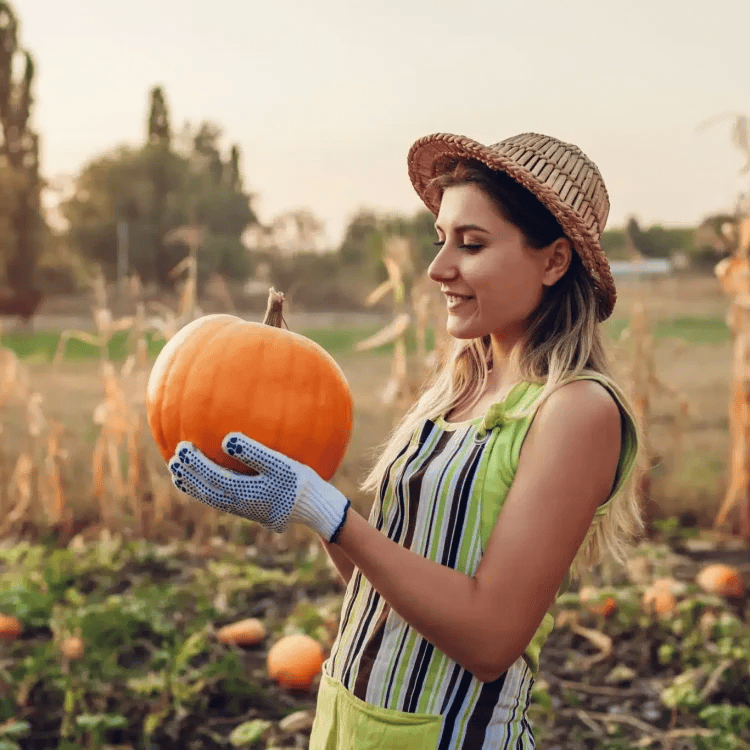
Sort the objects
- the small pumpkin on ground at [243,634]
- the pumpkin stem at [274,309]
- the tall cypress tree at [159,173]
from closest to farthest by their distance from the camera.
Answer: the pumpkin stem at [274,309] → the small pumpkin on ground at [243,634] → the tall cypress tree at [159,173]

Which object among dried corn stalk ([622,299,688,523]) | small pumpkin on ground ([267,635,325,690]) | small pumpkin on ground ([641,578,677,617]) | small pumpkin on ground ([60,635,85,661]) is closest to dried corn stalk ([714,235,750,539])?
dried corn stalk ([622,299,688,523])

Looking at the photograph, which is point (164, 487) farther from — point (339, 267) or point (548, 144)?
point (339, 267)

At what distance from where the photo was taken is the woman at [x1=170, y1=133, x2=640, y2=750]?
4.48ft

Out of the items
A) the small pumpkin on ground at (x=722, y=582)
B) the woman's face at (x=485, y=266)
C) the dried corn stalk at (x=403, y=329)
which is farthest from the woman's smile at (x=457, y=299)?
the small pumpkin on ground at (x=722, y=582)

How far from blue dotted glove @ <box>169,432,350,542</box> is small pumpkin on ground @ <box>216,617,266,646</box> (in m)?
2.24

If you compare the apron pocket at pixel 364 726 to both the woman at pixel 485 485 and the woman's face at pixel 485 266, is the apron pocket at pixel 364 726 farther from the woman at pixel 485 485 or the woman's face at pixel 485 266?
the woman's face at pixel 485 266

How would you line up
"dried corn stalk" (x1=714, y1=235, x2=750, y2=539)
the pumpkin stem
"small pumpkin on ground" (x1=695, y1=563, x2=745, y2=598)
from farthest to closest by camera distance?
1. "dried corn stalk" (x1=714, y1=235, x2=750, y2=539)
2. "small pumpkin on ground" (x1=695, y1=563, x2=745, y2=598)
3. the pumpkin stem

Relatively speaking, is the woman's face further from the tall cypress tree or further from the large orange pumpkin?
the tall cypress tree

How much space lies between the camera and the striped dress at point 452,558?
4.80ft

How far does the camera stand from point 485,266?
150cm

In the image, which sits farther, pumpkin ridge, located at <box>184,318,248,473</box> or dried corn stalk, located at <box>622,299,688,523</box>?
dried corn stalk, located at <box>622,299,688,523</box>

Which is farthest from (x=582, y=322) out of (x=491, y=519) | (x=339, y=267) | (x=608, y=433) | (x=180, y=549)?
(x=339, y=267)

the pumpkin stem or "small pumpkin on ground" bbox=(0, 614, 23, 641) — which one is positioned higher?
the pumpkin stem

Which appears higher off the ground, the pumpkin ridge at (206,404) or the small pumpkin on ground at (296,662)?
the pumpkin ridge at (206,404)
